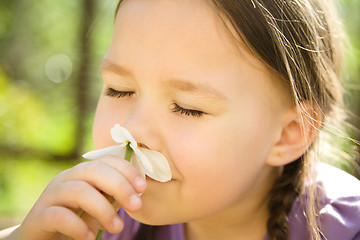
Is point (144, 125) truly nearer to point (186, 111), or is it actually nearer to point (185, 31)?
point (186, 111)

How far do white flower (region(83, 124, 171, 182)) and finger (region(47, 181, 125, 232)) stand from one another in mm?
106

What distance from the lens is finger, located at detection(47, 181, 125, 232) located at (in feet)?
3.79

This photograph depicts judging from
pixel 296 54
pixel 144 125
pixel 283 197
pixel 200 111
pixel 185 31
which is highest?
pixel 185 31

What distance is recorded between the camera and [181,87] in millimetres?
1334

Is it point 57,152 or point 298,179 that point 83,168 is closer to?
point 298,179

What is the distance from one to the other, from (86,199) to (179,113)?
395 mm

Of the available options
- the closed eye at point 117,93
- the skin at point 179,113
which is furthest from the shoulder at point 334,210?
the closed eye at point 117,93

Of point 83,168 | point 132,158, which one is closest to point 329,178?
point 132,158

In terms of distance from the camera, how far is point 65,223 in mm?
1167

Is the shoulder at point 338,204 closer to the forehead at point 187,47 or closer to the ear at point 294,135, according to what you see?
the ear at point 294,135

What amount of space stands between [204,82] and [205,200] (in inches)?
15.5

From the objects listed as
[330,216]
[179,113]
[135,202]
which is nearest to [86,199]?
[135,202]

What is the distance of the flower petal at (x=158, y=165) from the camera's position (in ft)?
4.04

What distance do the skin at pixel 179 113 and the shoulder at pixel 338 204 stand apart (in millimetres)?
398
